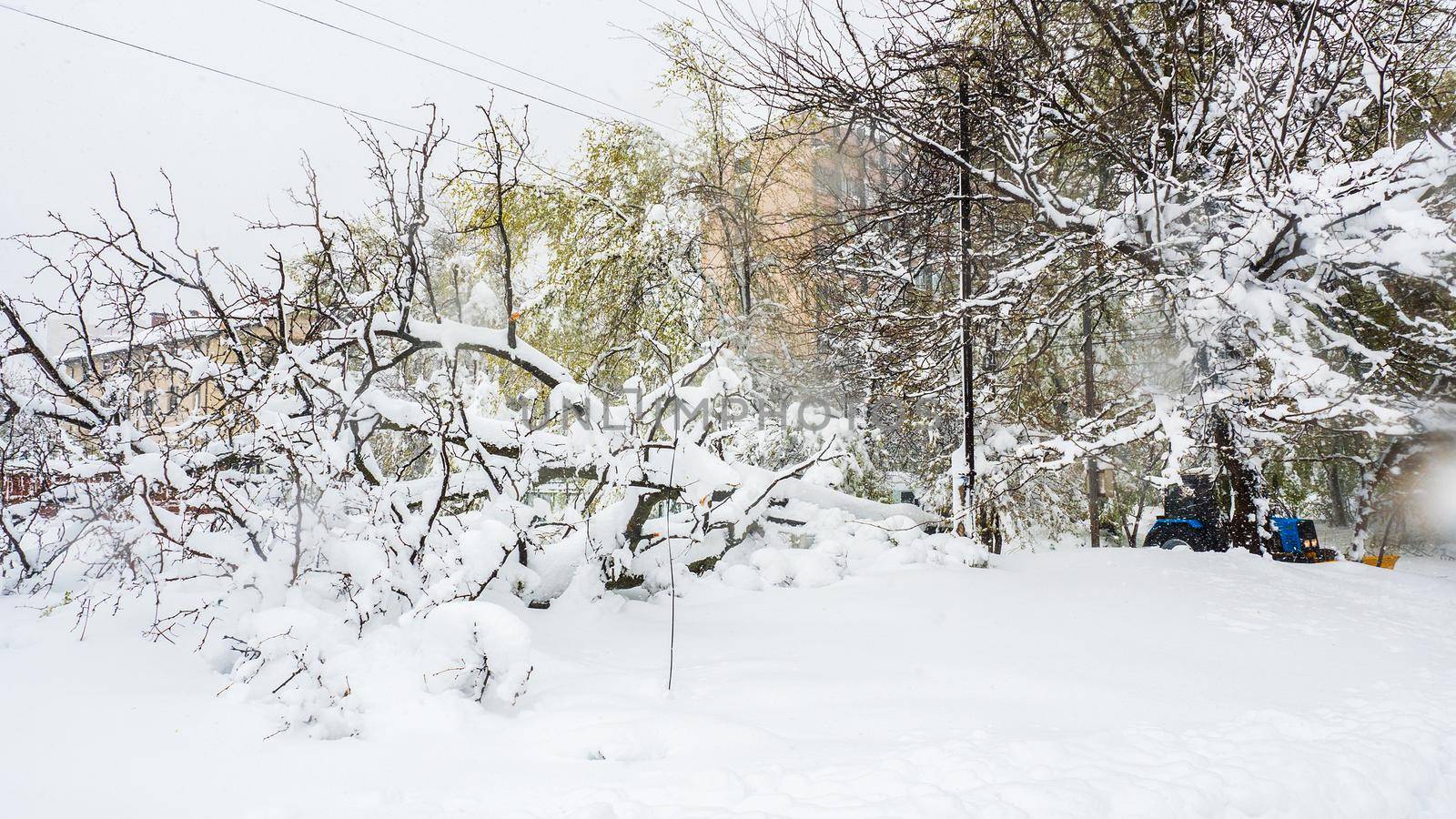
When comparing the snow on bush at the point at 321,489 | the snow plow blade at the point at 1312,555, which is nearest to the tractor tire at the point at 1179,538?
the snow plow blade at the point at 1312,555

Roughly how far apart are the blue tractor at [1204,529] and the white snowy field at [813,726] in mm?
7497

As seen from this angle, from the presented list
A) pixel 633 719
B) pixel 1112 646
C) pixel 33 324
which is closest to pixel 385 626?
pixel 633 719

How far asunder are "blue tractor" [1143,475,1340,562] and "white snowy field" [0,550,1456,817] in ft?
24.6

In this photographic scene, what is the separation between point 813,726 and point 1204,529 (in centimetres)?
1300

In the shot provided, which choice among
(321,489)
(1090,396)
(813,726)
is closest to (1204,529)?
(1090,396)

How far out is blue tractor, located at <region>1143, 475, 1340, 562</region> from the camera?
1195 centimetres

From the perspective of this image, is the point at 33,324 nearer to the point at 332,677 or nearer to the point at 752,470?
the point at 332,677

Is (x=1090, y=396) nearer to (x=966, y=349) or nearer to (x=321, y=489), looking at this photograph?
(x=966, y=349)

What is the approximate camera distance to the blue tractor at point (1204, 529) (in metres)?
11.9

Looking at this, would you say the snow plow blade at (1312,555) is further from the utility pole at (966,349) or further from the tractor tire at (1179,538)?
the utility pole at (966,349)

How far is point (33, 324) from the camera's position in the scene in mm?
4402

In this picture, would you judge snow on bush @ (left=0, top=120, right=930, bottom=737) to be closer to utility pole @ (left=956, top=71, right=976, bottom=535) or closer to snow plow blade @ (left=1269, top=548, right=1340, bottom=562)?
utility pole @ (left=956, top=71, right=976, bottom=535)

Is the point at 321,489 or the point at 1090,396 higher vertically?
the point at 1090,396

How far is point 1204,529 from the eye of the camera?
13.3 metres
